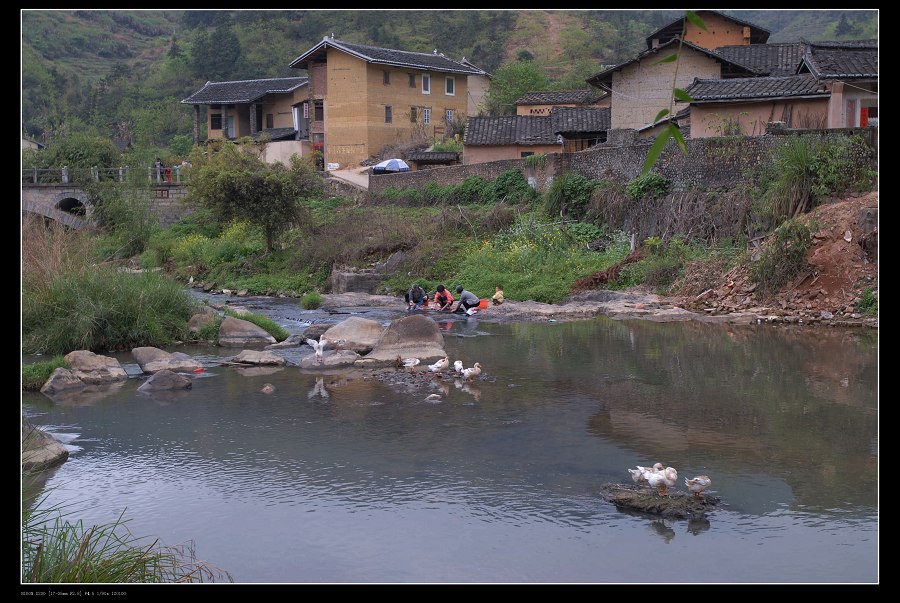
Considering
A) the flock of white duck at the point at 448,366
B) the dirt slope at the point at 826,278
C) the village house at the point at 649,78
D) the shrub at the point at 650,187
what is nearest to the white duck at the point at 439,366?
the flock of white duck at the point at 448,366

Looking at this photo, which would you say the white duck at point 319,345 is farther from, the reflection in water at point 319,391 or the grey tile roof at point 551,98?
the grey tile roof at point 551,98

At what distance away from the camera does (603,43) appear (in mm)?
76625

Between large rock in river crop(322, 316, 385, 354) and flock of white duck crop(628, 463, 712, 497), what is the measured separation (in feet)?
32.3

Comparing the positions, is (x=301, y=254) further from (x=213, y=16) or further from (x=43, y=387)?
(x=213, y=16)

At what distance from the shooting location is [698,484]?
9.23m

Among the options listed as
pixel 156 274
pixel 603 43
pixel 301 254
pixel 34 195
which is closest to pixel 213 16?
pixel 603 43

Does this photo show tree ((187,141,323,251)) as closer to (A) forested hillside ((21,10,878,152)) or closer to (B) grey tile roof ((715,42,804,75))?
(B) grey tile roof ((715,42,804,75))

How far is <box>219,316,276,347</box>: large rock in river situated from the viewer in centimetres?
2017

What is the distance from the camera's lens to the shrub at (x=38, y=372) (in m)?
15.7

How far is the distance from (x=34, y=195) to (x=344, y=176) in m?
14.9

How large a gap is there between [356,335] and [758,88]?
52.3ft

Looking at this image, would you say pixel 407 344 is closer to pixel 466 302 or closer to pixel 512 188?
pixel 466 302

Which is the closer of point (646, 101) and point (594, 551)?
point (594, 551)

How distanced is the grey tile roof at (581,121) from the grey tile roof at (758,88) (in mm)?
7883
